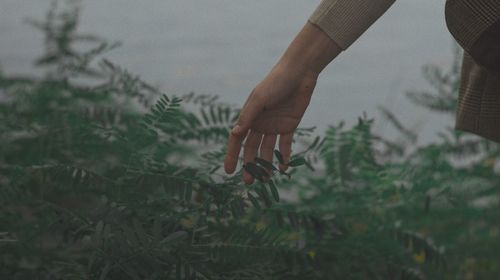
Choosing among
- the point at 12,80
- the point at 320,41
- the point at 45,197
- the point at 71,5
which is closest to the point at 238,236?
the point at 320,41

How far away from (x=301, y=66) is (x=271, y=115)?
107 mm

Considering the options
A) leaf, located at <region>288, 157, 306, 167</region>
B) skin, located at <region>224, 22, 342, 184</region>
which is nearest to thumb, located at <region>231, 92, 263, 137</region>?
skin, located at <region>224, 22, 342, 184</region>

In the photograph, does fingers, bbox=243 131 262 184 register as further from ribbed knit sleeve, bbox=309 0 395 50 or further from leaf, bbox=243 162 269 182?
ribbed knit sleeve, bbox=309 0 395 50

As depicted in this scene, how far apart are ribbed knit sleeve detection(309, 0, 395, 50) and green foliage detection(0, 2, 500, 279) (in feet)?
0.73

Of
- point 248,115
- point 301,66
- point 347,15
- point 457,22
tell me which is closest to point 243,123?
point 248,115

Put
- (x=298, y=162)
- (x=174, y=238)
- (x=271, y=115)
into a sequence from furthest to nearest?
1. (x=271, y=115)
2. (x=298, y=162)
3. (x=174, y=238)

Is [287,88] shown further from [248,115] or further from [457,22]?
[457,22]

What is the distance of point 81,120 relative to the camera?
2.00 metres

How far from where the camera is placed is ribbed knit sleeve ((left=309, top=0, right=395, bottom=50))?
54.2 inches

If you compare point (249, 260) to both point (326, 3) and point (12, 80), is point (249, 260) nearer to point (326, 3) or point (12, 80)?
point (326, 3)

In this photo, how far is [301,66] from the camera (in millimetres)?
1405

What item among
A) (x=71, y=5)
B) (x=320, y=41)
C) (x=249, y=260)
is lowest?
(x=249, y=260)

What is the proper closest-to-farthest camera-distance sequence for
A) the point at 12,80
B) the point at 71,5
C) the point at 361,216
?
the point at 361,216 < the point at 12,80 < the point at 71,5

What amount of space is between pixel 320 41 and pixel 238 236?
0.36m
